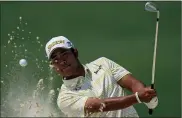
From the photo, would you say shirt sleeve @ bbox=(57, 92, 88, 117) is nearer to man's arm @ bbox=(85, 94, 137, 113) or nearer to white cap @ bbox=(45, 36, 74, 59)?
man's arm @ bbox=(85, 94, 137, 113)

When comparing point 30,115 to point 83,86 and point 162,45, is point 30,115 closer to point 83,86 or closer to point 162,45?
point 162,45

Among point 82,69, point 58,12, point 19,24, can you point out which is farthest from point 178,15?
point 82,69

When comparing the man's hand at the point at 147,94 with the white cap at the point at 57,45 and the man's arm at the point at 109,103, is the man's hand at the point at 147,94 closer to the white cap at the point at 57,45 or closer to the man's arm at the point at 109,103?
the man's arm at the point at 109,103

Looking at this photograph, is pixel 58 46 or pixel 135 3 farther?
pixel 135 3

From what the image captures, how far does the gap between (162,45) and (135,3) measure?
51 cm

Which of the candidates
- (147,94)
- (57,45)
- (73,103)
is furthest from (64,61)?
(147,94)

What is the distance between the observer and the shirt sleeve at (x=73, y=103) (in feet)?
6.92

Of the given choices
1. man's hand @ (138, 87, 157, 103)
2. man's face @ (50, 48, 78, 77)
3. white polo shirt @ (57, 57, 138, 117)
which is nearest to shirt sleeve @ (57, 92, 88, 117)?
white polo shirt @ (57, 57, 138, 117)

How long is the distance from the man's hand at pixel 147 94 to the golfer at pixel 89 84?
6 centimetres

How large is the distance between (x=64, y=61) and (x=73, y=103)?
21 cm

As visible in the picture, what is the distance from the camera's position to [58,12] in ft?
15.4

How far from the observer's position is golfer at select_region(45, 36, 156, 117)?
205cm

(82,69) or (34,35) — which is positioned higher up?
(34,35)

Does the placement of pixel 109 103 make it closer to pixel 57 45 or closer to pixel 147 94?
pixel 147 94
